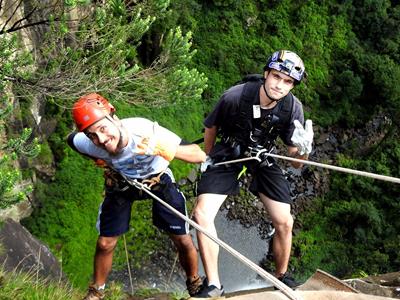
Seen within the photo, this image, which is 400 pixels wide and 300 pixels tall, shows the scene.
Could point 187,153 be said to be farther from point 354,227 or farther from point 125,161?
point 354,227

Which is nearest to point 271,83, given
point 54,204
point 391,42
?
point 54,204

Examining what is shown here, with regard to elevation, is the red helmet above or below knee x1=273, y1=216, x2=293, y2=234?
above

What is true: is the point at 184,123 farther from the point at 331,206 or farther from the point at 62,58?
the point at 62,58

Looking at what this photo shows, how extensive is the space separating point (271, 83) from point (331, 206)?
13.4 m

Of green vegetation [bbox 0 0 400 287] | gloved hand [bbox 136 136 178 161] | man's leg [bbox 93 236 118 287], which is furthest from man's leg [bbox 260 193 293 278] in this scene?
green vegetation [bbox 0 0 400 287]

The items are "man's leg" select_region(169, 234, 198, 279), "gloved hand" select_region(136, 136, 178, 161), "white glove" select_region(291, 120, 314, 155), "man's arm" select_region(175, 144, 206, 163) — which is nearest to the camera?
"gloved hand" select_region(136, 136, 178, 161)

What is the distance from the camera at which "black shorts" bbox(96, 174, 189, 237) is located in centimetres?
449

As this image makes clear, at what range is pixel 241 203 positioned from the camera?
16.0 m

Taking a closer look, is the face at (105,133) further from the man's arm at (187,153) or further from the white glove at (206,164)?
the white glove at (206,164)

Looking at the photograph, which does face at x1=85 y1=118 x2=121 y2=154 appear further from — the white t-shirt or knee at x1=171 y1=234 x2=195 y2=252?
knee at x1=171 y1=234 x2=195 y2=252

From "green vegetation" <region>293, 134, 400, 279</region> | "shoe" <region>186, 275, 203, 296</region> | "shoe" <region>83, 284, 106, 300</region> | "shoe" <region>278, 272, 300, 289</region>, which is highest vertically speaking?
"shoe" <region>278, 272, 300, 289</region>

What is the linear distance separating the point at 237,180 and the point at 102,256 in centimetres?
159

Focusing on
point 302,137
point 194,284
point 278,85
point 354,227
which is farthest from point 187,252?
point 354,227

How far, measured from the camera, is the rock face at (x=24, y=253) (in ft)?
21.4
